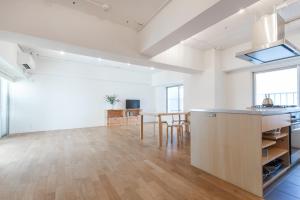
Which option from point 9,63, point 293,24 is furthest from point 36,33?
point 293,24

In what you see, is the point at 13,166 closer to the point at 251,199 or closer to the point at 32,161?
the point at 32,161

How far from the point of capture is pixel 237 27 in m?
3.53

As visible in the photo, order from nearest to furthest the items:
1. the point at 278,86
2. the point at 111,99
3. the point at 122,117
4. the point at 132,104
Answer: the point at 278,86 → the point at 111,99 → the point at 122,117 → the point at 132,104

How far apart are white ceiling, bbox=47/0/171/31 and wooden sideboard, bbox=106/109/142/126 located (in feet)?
17.3

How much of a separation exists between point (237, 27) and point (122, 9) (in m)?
2.70

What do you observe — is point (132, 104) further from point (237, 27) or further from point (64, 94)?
point (237, 27)

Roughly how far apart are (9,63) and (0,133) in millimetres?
2742

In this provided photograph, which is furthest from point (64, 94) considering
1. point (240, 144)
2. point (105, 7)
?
point (240, 144)

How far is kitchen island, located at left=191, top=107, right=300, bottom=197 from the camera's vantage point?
175 centimetres

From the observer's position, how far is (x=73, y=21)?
2.76m

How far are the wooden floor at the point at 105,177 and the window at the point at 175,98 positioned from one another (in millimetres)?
4760

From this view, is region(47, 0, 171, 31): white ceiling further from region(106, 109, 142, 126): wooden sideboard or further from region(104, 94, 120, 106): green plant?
region(106, 109, 142, 126): wooden sideboard

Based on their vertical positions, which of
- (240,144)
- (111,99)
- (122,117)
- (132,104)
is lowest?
(122,117)

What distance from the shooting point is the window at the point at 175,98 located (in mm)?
8016
